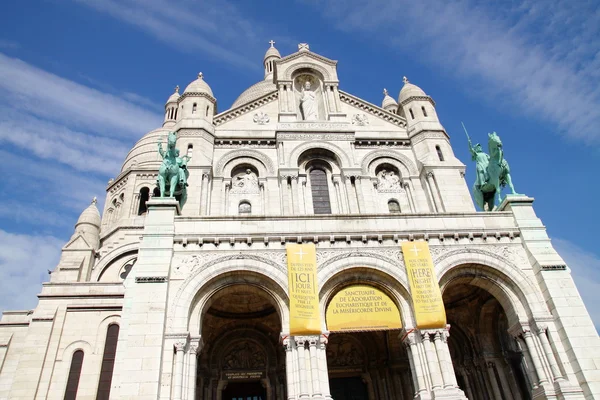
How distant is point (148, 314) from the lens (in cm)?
1384

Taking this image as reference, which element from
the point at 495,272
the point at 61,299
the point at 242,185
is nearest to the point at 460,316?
the point at 495,272

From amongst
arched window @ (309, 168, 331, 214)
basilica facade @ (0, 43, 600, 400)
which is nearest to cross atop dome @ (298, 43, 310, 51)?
basilica facade @ (0, 43, 600, 400)

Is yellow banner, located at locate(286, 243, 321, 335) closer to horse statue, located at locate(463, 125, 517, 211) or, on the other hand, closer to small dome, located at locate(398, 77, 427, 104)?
horse statue, located at locate(463, 125, 517, 211)

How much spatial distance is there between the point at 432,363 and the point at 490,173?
8726 mm

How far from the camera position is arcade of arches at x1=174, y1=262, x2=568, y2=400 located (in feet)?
56.6

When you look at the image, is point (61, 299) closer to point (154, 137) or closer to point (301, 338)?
point (301, 338)

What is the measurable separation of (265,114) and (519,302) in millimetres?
16874

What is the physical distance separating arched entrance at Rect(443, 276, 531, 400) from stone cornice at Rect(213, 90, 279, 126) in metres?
15.2

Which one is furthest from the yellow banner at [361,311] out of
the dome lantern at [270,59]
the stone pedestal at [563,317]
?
the dome lantern at [270,59]

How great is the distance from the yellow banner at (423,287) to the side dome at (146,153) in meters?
26.2

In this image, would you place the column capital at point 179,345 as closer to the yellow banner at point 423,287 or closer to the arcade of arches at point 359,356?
the arcade of arches at point 359,356

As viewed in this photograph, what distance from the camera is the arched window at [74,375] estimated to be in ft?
65.8

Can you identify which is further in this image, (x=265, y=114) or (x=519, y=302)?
(x=265, y=114)

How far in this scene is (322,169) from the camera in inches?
992
